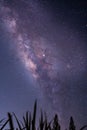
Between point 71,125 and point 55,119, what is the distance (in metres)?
0.30

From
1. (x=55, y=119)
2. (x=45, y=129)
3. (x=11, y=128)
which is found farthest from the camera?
(x=55, y=119)

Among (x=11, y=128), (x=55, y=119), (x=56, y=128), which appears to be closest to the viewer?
(x=11, y=128)

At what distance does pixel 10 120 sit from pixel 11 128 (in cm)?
10

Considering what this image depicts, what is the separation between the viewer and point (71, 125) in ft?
8.50

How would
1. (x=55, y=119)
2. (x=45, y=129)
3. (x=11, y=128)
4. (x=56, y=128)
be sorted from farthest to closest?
(x=55, y=119)
(x=56, y=128)
(x=45, y=129)
(x=11, y=128)

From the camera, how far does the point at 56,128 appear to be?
244 cm

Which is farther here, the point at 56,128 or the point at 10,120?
the point at 56,128

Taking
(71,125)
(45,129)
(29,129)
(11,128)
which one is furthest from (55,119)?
(11,128)

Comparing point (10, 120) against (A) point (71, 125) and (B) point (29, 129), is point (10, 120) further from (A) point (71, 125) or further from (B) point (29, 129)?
(A) point (71, 125)

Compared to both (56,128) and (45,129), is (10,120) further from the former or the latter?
(56,128)

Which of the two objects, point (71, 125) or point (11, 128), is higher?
point (71, 125)

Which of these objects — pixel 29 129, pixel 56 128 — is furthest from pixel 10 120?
pixel 56 128

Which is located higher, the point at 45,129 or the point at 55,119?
the point at 55,119

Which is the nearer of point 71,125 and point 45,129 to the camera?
point 45,129
